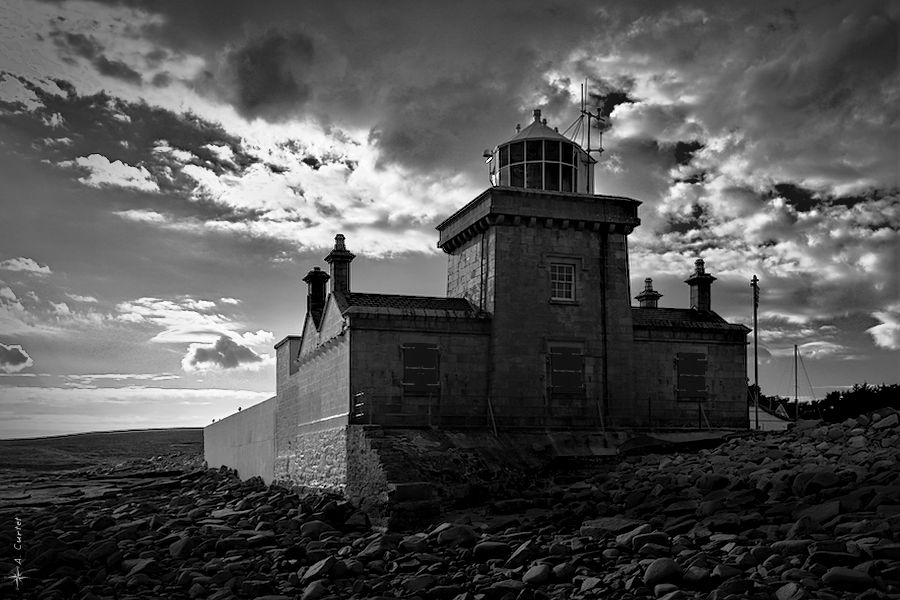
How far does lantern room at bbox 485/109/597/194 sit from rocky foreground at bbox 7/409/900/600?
834cm

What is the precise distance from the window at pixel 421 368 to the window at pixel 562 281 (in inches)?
151

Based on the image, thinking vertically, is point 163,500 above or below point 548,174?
below

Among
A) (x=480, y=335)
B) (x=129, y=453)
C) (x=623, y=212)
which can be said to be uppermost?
(x=623, y=212)

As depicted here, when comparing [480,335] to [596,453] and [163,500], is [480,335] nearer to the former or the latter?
[596,453]

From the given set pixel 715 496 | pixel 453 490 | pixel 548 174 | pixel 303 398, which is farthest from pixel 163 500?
pixel 715 496

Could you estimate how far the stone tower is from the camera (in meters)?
24.3

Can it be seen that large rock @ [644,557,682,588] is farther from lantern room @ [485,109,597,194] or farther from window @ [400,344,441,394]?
lantern room @ [485,109,597,194]

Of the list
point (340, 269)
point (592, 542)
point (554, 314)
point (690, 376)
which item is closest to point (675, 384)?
point (690, 376)

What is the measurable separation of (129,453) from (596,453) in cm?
5264

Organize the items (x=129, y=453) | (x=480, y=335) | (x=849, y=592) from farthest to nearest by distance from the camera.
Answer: (x=129, y=453)
(x=480, y=335)
(x=849, y=592)

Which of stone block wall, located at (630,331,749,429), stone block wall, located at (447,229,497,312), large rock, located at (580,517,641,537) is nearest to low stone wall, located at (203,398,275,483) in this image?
stone block wall, located at (447,229,497,312)

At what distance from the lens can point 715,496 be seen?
53.1ft

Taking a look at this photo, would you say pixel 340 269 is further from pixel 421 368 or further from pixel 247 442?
pixel 247 442

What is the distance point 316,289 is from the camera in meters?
29.3
